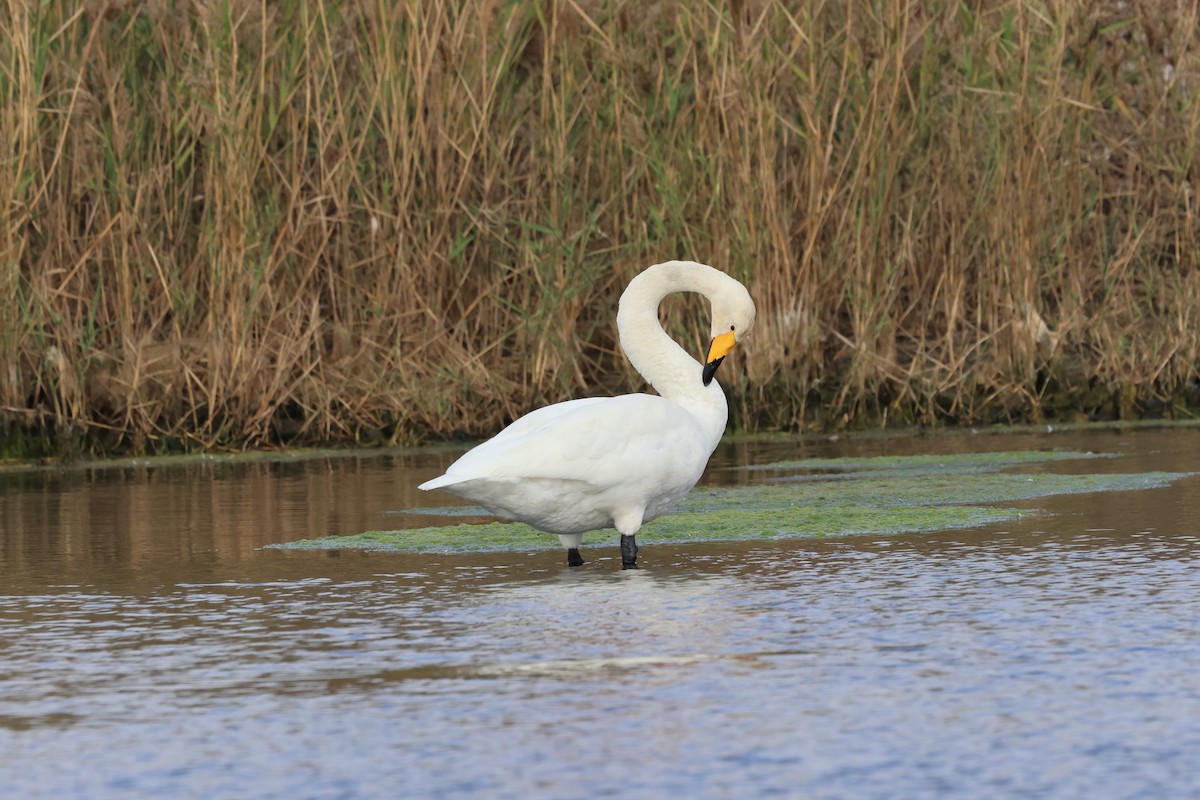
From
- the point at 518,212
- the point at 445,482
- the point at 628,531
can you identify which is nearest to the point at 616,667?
the point at 445,482

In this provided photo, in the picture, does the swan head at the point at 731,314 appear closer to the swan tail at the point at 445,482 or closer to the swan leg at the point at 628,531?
the swan leg at the point at 628,531

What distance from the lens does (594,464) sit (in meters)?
6.27

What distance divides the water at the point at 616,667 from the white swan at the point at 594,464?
0.19m

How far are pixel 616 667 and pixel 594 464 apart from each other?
5.02ft

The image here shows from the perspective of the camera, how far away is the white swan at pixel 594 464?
625cm

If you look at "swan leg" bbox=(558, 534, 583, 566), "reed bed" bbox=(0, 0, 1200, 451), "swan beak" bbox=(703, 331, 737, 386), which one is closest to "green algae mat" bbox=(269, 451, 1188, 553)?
"swan leg" bbox=(558, 534, 583, 566)

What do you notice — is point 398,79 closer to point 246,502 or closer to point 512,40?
point 512,40

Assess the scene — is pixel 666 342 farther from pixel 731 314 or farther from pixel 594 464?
pixel 594 464

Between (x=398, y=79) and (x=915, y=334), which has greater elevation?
(x=398, y=79)

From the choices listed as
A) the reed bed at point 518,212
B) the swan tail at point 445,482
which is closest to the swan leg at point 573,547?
the swan tail at point 445,482

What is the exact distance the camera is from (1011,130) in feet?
37.1

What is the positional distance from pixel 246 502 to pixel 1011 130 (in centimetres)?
482

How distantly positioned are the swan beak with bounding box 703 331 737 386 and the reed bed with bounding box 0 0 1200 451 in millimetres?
3774

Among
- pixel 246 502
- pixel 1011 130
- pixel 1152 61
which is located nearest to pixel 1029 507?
pixel 246 502
